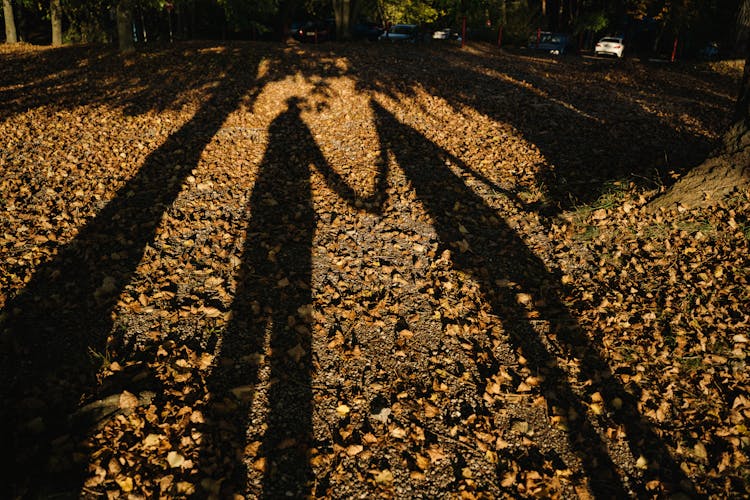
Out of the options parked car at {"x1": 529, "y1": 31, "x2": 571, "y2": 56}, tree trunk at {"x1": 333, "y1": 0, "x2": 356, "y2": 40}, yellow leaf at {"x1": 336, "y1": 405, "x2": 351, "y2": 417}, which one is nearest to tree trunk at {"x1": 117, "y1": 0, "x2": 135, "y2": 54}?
tree trunk at {"x1": 333, "y1": 0, "x2": 356, "y2": 40}

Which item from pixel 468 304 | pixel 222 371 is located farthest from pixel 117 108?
pixel 468 304

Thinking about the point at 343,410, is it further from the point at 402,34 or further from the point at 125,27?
the point at 402,34

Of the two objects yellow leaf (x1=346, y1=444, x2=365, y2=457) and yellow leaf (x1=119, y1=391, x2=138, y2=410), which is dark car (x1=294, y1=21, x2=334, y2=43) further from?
yellow leaf (x1=346, y1=444, x2=365, y2=457)

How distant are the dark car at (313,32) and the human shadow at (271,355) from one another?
794 inches

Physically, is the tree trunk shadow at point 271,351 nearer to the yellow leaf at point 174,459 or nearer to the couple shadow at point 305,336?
the couple shadow at point 305,336

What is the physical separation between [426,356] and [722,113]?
10718 mm

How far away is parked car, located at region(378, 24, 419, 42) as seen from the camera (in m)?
24.7

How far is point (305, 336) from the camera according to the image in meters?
4.00

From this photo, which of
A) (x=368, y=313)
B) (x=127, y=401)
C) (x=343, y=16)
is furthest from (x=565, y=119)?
(x=343, y=16)

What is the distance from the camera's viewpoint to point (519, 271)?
4.93 metres

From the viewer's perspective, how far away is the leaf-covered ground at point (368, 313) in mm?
Result: 2967

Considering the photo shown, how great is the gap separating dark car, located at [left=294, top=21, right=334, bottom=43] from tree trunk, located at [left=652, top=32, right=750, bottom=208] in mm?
22164

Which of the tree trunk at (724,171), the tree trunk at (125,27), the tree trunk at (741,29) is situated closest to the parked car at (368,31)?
the tree trunk at (125,27)

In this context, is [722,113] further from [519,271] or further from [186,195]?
[186,195]
